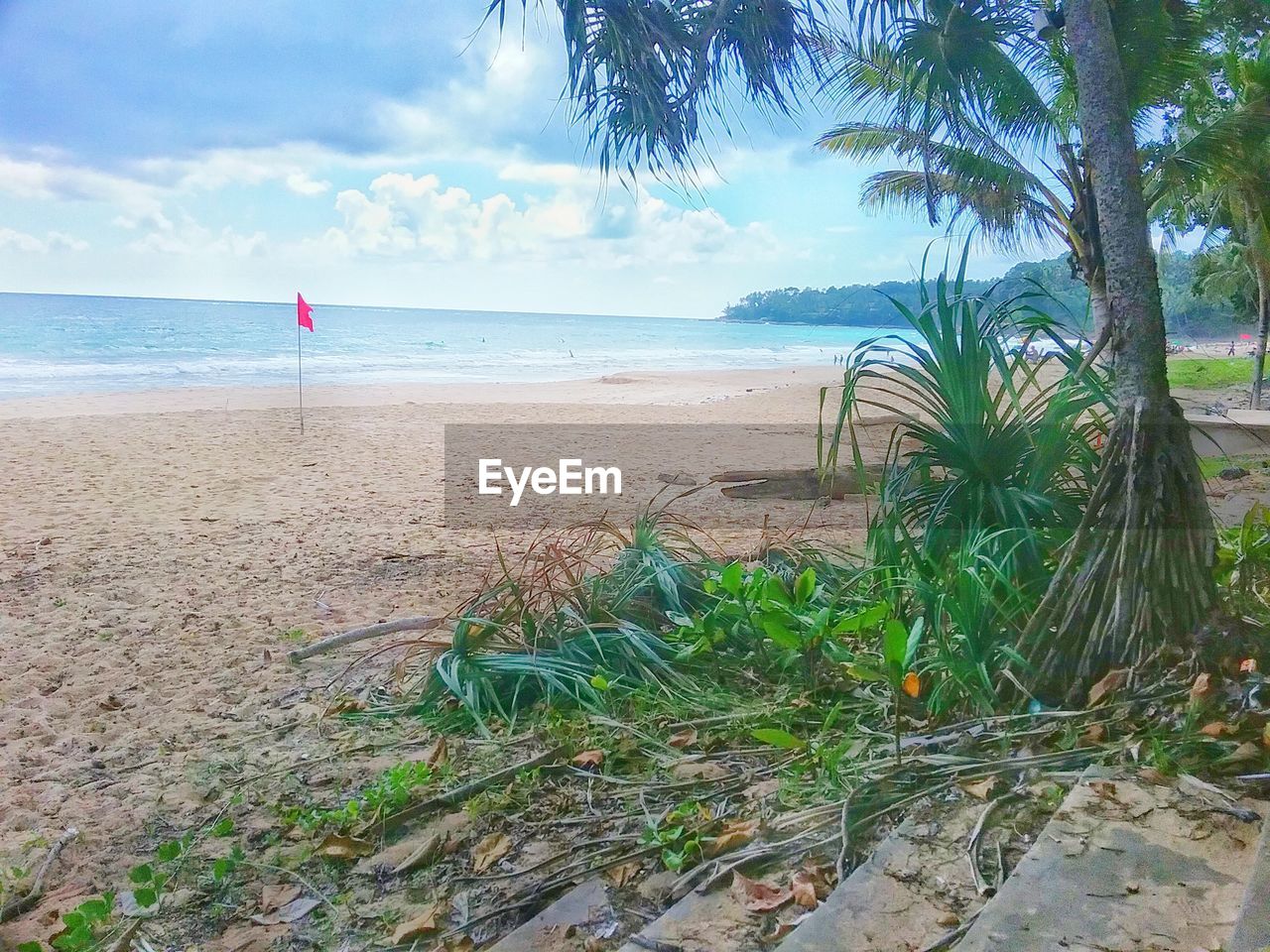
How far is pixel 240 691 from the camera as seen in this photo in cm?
216

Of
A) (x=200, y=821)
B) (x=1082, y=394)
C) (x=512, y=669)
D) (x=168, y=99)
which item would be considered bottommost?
(x=200, y=821)

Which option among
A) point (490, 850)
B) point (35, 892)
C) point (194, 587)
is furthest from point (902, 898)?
point (194, 587)

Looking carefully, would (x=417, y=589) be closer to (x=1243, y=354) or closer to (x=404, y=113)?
(x=404, y=113)

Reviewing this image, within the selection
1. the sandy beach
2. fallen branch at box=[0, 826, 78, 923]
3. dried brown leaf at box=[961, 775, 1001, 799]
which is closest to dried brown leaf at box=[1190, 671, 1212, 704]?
dried brown leaf at box=[961, 775, 1001, 799]

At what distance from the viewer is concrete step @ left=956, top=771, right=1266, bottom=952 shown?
0.88 m

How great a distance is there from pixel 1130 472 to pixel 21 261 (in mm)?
24250

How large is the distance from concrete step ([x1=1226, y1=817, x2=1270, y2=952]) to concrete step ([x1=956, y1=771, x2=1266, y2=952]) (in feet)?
0.09

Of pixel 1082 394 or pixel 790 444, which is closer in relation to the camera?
pixel 1082 394

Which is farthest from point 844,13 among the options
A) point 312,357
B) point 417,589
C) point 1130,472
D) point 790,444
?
point 312,357

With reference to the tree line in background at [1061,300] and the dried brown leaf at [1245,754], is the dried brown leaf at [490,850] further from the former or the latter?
the tree line in background at [1061,300]

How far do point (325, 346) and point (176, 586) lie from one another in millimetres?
18911

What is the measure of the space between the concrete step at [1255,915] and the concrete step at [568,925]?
67 centimetres

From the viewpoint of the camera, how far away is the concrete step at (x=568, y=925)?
1072 mm

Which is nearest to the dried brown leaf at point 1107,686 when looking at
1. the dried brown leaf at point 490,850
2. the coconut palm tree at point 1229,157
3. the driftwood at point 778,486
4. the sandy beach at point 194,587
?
the dried brown leaf at point 490,850
